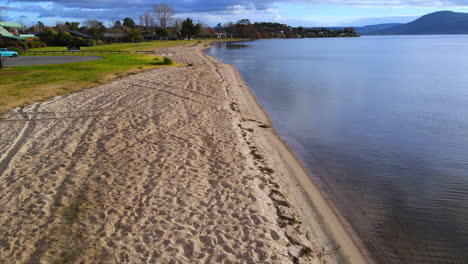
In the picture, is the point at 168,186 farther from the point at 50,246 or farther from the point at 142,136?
the point at 142,136

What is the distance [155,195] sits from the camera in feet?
27.8

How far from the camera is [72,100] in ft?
61.6

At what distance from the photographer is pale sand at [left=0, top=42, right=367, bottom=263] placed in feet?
21.4

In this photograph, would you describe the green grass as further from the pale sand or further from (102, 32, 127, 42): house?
(102, 32, 127, 42): house

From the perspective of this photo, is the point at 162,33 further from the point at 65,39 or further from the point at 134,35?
the point at 65,39

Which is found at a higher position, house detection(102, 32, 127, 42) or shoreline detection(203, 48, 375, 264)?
house detection(102, 32, 127, 42)

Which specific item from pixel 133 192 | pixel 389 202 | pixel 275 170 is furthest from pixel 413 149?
pixel 133 192

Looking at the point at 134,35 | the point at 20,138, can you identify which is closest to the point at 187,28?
the point at 134,35

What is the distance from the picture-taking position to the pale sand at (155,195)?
6.51 metres

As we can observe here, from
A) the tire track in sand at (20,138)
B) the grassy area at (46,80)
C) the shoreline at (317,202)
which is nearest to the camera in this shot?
the shoreline at (317,202)

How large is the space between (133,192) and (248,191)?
2895 millimetres

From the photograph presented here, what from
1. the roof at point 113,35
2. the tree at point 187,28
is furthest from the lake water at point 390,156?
the tree at point 187,28

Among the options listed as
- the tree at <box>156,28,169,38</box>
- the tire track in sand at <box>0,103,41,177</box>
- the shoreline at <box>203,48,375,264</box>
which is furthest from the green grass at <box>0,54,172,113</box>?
the tree at <box>156,28,169,38</box>

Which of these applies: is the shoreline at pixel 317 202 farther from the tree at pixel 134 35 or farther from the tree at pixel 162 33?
the tree at pixel 162 33
